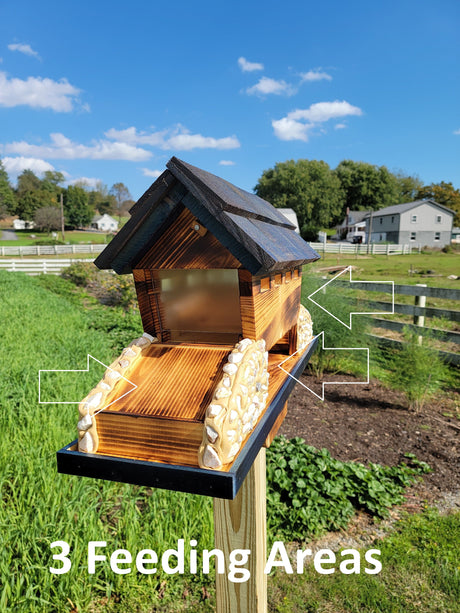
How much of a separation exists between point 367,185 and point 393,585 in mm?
55861

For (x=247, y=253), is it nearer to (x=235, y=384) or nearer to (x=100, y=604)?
(x=235, y=384)

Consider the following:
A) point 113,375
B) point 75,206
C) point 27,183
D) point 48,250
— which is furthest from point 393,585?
point 27,183

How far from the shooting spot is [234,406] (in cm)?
95

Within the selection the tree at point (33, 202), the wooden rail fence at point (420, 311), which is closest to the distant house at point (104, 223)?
the tree at point (33, 202)

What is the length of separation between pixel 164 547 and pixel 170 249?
1.99 metres

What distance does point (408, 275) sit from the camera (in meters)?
18.2

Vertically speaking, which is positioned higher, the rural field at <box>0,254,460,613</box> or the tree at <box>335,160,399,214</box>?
the tree at <box>335,160,399,214</box>

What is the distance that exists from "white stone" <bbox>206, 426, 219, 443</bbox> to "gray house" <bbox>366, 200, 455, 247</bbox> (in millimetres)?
43515

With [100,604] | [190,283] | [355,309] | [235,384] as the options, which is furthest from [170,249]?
[355,309]

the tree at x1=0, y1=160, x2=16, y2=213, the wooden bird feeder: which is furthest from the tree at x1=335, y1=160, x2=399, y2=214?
the wooden bird feeder

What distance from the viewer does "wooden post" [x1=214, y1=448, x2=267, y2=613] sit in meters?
1.24

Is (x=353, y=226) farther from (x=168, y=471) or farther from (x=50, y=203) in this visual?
(x=168, y=471)

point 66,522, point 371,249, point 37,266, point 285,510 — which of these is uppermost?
point 371,249

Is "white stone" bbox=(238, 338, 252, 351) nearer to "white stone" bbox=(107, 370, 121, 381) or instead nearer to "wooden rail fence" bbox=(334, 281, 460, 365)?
"white stone" bbox=(107, 370, 121, 381)
